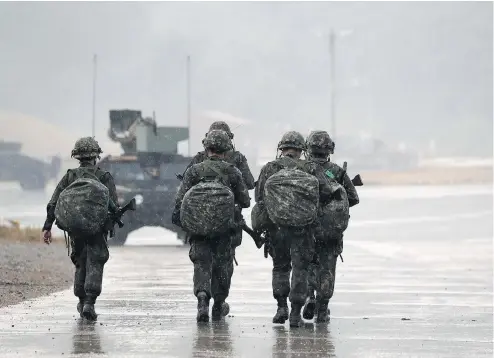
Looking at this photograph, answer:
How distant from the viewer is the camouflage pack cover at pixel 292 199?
1286 cm

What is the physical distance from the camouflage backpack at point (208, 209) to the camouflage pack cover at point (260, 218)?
0.24 m

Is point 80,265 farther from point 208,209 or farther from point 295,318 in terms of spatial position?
point 295,318

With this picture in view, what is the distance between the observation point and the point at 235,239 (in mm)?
13523

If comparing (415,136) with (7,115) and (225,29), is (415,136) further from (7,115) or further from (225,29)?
(7,115)

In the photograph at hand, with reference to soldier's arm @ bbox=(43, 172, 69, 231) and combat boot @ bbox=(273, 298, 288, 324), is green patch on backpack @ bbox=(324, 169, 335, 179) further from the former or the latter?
soldier's arm @ bbox=(43, 172, 69, 231)

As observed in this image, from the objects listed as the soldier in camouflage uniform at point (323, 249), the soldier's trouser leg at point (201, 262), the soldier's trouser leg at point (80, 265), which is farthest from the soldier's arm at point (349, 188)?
the soldier's trouser leg at point (80, 265)

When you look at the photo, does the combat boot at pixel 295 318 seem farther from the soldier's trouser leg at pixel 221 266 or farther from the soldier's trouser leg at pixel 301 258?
the soldier's trouser leg at pixel 221 266

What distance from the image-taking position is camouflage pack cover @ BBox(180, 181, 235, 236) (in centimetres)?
1300

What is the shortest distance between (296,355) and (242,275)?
10486mm

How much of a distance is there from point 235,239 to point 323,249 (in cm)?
83

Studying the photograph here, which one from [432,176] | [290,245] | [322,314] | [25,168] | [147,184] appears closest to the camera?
[290,245]

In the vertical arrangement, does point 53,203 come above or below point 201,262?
above

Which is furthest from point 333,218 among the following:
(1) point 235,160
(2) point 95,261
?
(2) point 95,261

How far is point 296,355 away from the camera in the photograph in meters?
10.5
